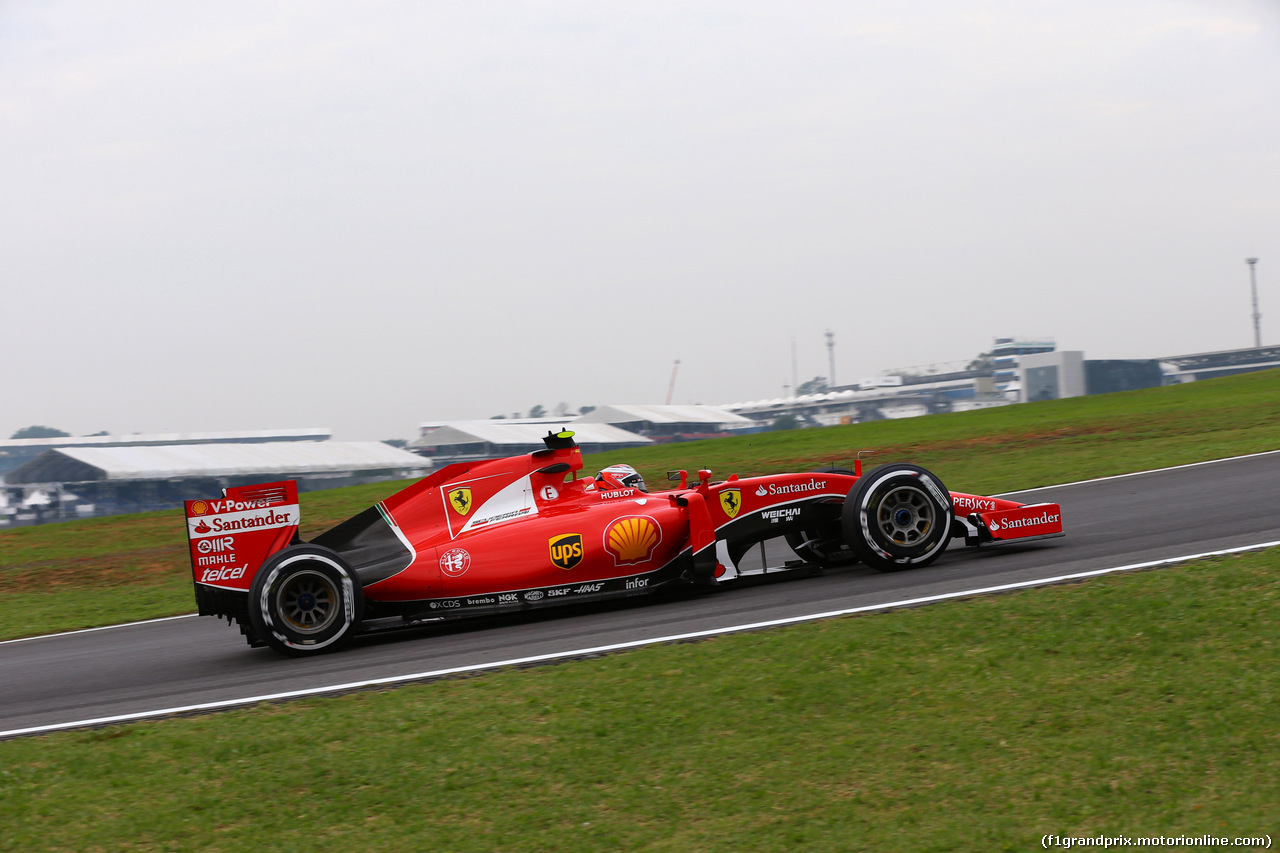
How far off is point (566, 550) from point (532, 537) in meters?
0.29

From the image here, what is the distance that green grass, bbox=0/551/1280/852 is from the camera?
4031 mm

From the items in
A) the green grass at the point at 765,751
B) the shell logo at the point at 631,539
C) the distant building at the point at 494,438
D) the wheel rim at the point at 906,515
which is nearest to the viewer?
the green grass at the point at 765,751

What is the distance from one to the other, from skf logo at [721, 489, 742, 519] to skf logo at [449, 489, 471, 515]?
2109mm

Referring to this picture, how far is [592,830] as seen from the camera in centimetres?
415

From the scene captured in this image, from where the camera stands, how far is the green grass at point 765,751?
4.03 m

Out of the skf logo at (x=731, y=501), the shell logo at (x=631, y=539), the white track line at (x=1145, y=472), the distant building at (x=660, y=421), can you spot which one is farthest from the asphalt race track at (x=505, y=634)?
the distant building at (x=660, y=421)

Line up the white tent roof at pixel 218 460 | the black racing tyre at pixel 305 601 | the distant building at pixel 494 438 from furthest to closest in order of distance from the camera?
the distant building at pixel 494 438 < the white tent roof at pixel 218 460 < the black racing tyre at pixel 305 601

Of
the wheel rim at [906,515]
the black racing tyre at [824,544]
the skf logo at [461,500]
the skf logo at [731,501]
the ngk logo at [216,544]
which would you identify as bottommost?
the black racing tyre at [824,544]

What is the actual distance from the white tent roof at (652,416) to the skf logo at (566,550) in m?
36.8

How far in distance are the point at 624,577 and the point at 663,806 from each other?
4398 mm

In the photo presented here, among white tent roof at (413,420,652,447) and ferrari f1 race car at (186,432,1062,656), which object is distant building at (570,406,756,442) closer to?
white tent roof at (413,420,652,447)

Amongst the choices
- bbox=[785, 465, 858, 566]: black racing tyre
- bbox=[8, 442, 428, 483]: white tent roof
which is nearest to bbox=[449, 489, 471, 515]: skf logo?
bbox=[785, 465, 858, 566]: black racing tyre

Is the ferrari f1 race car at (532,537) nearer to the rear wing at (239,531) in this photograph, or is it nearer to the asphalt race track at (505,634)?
the rear wing at (239,531)

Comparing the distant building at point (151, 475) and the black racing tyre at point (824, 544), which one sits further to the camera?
the distant building at point (151, 475)
